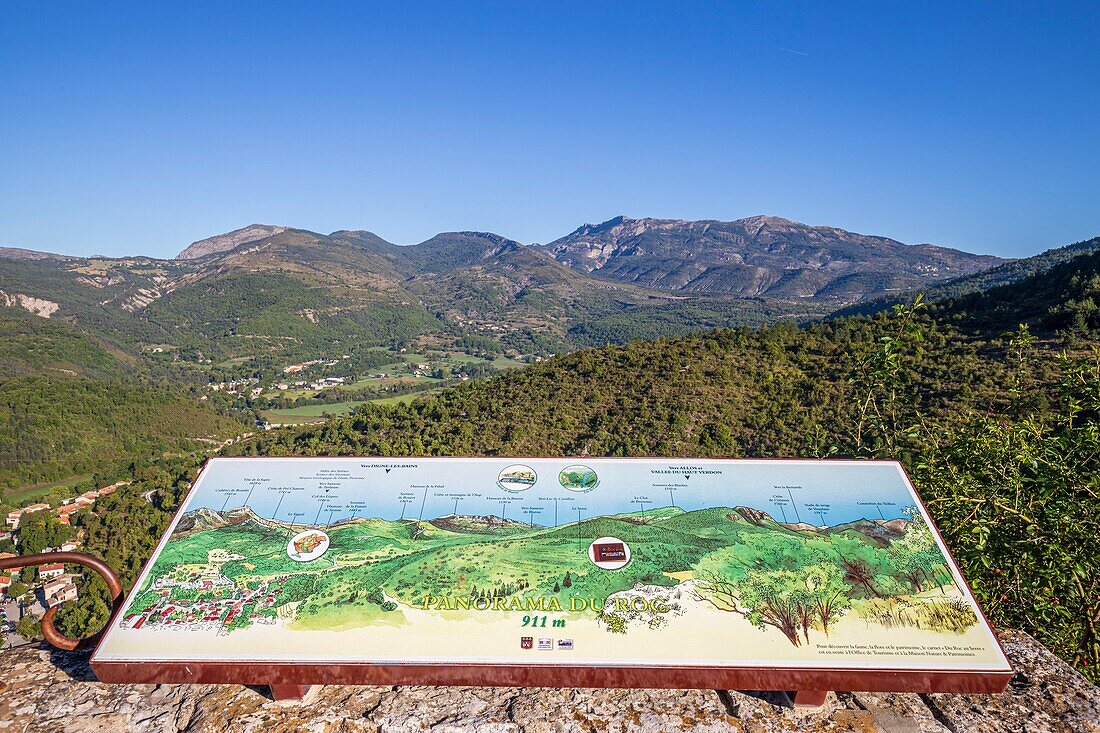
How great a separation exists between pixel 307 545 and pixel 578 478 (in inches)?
81.0

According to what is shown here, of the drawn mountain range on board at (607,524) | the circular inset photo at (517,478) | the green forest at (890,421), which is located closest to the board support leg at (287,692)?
the drawn mountain range on board at (607,524)

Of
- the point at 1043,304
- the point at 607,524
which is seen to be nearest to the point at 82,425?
the point at 607,524

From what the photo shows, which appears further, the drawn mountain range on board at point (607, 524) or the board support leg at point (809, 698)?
the drawn mountain range on board at point (607, 524)

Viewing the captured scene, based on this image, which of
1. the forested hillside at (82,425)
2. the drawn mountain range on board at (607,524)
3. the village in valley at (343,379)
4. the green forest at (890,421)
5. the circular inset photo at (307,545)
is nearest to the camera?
the circular inset photo at (307,545)

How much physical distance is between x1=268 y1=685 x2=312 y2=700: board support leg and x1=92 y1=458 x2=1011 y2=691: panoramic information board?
0.22 m

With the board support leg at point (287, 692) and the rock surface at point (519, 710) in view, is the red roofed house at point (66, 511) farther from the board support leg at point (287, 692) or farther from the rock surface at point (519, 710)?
the board support leg at point (287, 692)

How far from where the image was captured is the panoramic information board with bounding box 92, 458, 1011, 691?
3.36m

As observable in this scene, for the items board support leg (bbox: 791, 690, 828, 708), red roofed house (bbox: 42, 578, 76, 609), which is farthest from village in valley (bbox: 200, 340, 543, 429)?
board support leg (bbox: 791, 690, 828, 708)

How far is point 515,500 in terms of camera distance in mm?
4508

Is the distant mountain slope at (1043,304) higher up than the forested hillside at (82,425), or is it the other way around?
the distant mountain slope at (1043,304)

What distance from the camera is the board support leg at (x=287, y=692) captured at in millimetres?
3535

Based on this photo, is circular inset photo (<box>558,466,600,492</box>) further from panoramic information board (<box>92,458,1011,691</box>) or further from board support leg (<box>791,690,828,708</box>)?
board support leg (<box>791,690,828,708</box>)

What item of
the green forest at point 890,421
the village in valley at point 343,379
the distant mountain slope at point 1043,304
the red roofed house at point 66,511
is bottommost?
the village in valley at point 343,379

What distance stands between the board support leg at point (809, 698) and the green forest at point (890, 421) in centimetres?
66
